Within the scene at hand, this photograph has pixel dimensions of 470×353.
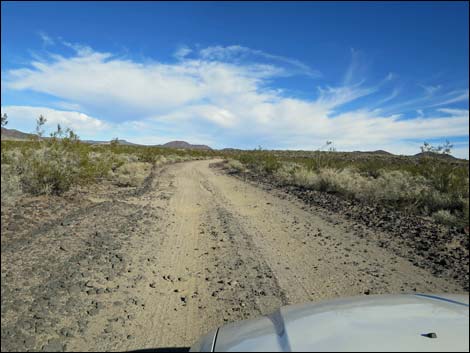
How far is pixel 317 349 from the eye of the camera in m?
1.76

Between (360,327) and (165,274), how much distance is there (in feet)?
12.4

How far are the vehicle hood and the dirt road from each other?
1623 millimetres

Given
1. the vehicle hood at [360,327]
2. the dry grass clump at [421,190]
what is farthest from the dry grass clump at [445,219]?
the vehicle hood at [360,327]

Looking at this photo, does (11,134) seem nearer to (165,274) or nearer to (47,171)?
(47,171)

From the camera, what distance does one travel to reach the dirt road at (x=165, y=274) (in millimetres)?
3598

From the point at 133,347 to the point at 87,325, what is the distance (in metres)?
0.58

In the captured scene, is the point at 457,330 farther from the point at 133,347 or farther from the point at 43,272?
the point at 43,272

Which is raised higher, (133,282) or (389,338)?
(389,338)

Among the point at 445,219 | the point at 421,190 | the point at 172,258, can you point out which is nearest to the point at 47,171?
the point at 172,258

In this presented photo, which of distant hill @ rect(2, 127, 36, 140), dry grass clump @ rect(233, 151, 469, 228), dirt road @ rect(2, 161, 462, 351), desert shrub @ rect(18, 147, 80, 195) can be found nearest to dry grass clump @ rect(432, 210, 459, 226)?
dry grass clump @ rect(233, 151, 469, 228)

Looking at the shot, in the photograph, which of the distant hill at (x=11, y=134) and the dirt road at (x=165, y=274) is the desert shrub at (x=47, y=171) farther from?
the dirt road at (x=165, y=274)

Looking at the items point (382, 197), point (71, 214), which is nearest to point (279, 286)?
point (71, 214)

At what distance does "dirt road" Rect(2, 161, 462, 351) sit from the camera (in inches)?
142

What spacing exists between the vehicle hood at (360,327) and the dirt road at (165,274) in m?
1.62
